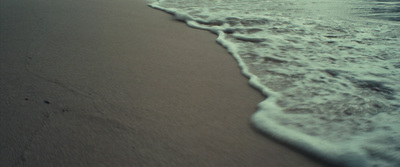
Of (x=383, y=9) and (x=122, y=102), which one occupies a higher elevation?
(x=383, y=9)

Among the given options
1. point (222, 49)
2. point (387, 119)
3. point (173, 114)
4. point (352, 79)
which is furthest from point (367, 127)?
point (222, 49)

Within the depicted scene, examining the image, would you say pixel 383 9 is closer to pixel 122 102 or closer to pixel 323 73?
pixel 323 73

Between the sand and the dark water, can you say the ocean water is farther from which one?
the sand

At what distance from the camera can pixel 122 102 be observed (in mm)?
1441

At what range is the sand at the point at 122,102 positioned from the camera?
1114mm

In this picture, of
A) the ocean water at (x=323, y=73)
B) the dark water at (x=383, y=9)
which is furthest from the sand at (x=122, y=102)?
the dark water at (x=383, y=9)

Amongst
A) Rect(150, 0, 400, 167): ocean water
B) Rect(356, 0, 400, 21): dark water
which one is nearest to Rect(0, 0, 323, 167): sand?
Rect(150, 0, 400, 167): ocean water

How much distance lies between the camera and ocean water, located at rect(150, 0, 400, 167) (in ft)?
4.11

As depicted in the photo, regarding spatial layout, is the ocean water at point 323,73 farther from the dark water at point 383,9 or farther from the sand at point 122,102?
the sand at point 122,102

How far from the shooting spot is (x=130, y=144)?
1.15m

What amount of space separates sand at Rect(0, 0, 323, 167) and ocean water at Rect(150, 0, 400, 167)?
14 centimetres

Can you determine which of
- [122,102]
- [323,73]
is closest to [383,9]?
[323,73]

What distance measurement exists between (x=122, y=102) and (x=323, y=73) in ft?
4.78

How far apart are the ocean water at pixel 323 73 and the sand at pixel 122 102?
0.47 feet
